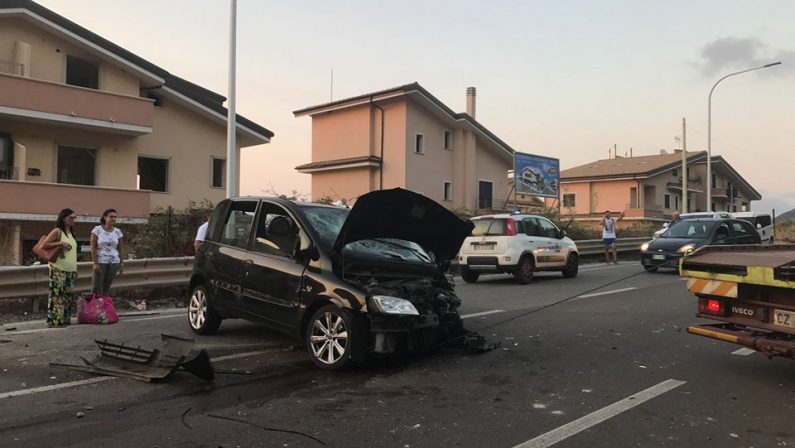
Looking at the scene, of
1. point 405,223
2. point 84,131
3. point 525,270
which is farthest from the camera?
point 84,131

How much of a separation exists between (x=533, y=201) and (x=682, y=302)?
87.0 ft

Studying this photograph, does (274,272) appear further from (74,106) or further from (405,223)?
(74,106)

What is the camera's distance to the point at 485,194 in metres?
36.3

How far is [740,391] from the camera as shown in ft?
17.2

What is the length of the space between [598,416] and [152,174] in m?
21.5

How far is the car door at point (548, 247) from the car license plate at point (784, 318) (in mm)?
9095

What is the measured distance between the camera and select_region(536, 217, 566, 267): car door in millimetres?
14531

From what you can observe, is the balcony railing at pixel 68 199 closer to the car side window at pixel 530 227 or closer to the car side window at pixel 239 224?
the car side window at pixel 530 227

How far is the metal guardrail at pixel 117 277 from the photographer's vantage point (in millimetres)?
9188

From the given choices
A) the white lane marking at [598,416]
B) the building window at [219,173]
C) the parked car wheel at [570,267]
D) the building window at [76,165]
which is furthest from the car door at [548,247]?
the building window at [76,165]

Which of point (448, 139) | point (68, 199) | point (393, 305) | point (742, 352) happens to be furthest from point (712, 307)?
point (448, 139)

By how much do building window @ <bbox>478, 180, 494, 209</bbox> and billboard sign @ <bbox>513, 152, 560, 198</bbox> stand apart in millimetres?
5135

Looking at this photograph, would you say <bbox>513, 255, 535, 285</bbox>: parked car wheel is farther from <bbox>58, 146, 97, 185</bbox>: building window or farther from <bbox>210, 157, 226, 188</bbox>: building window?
<bbox>58, 146, 97, 185</bbox>: building window

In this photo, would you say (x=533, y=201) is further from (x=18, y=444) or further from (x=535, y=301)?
(x=18, y=444)
